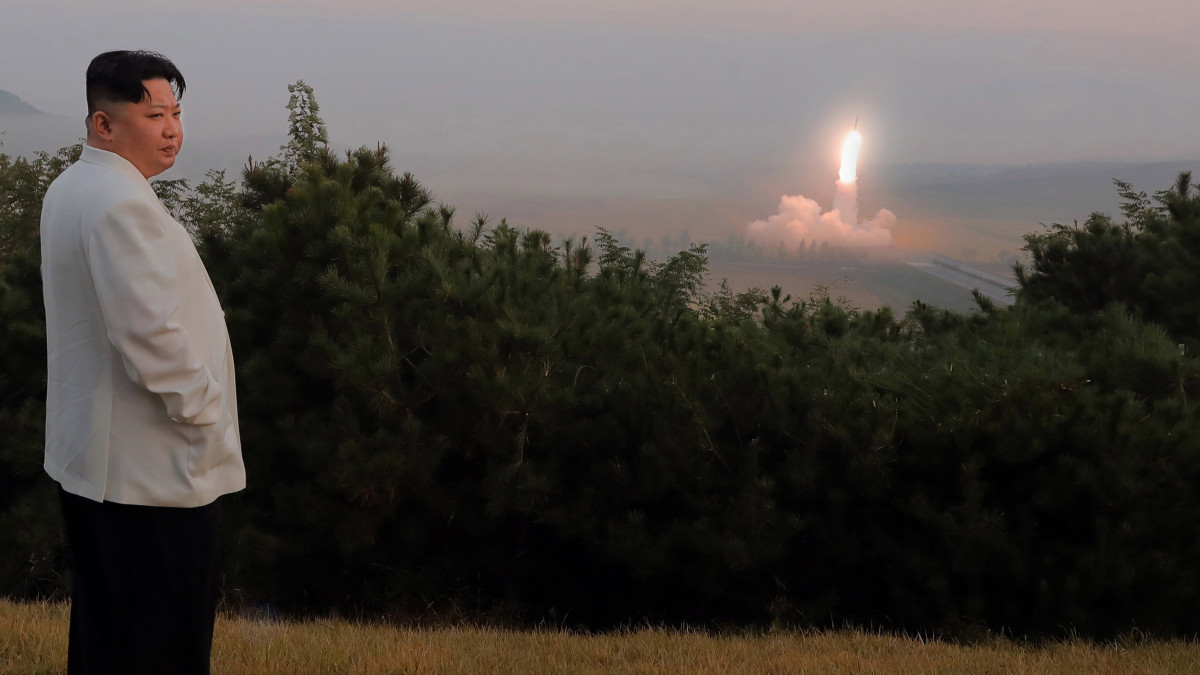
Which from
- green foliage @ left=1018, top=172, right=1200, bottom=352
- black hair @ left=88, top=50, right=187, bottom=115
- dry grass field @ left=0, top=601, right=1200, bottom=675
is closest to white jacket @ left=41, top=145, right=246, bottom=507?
black hair @ left=88, top=50, right=187, bottom=115

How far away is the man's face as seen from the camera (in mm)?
3176

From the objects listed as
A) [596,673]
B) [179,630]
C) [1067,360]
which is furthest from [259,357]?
[1067,360]

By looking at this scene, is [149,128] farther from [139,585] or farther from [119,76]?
[139,585]

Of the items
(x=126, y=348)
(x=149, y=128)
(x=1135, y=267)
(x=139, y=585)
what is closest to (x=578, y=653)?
(x=139, y=585)

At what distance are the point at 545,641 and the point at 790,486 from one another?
190cm

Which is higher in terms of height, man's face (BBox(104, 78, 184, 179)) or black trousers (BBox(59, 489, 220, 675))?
man's face (BBox(104, 78, 184, 179))

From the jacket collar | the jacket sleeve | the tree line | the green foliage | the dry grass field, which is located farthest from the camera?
the green foliage

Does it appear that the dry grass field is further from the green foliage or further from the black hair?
the green foliage

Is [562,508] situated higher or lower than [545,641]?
higher

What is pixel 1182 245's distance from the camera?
10219 mm

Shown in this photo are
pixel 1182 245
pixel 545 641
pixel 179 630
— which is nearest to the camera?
pixel 179 630

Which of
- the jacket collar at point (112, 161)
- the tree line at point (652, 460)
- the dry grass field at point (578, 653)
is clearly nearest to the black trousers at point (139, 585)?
the jacket collar at point (112, 161)

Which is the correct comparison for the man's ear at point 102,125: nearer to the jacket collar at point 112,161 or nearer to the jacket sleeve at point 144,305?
the jacket collar at point 112,161

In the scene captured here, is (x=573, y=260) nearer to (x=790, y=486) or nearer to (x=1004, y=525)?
(x=790, y=486)
